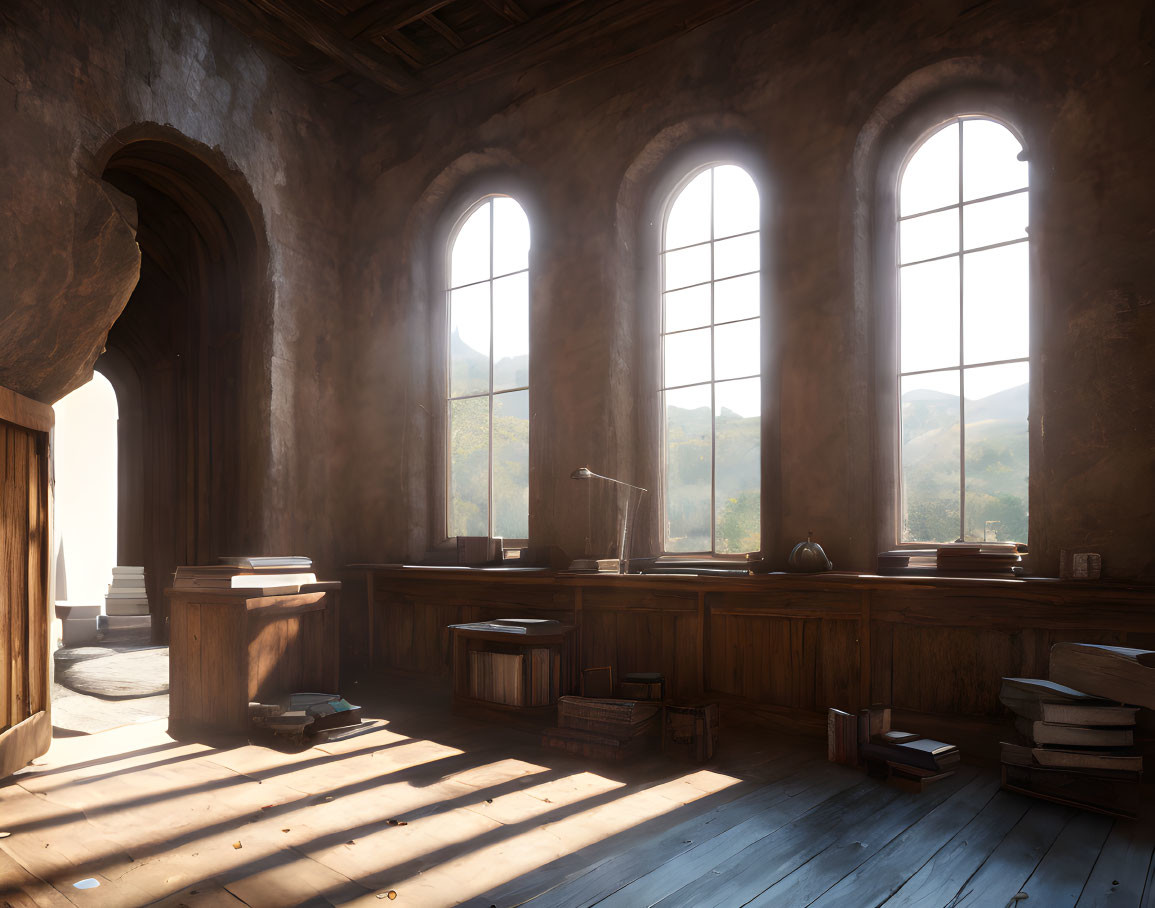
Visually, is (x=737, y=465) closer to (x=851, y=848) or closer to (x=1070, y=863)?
(x=851, y=848)

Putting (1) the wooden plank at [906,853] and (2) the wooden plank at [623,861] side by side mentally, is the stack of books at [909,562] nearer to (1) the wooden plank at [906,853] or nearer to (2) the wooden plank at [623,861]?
(1) the wooden plank at [906,853]

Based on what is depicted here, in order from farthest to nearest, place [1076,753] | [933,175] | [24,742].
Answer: [933,175] < [24,742] < [1076,753]

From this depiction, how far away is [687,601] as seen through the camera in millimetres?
4977

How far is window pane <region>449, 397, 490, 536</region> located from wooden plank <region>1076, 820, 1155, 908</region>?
443cm

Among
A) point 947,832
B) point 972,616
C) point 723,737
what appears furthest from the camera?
point 723,737

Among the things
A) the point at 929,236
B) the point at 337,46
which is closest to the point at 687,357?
the point at 929,236

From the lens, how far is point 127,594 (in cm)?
896

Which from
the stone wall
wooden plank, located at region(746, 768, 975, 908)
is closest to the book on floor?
wooden plank, located at region(746, 768, 975, 908)

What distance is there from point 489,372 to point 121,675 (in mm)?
3692

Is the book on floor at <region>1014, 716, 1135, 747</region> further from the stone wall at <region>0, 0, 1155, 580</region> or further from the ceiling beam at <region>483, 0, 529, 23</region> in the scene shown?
the ceiling beam at <region>483, 0, 529, 23</region>

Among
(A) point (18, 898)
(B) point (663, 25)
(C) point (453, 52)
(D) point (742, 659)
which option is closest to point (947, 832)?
(D) point (742, 659)

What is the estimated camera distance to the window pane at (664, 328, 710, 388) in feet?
18.4

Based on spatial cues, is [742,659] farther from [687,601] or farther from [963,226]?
[963,226]

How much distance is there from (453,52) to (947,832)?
6.00m
